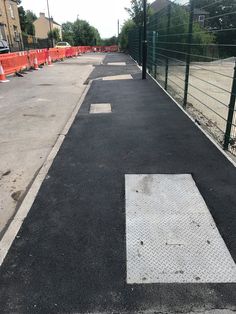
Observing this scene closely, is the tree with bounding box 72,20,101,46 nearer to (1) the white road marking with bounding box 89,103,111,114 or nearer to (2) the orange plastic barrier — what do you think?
(2) the orange plastic barrier

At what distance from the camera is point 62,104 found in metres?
9.83

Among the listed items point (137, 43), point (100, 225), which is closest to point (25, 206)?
point (100, 225)

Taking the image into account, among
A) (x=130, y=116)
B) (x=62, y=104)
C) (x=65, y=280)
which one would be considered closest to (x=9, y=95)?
(x=62, y=104)

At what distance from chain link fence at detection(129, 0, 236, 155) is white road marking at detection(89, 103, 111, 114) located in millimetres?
2237

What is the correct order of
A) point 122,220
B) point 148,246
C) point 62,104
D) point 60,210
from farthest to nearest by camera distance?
1. point 62,104
2. point 60,210
3. point 122,220
4. point 148,246

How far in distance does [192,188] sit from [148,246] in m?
1.37

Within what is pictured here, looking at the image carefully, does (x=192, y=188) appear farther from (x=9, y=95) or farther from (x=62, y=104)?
(x=9, y=95)

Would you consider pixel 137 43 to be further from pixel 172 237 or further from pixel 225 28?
pixel 172 237

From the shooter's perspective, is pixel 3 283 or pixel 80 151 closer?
pixel 3 283

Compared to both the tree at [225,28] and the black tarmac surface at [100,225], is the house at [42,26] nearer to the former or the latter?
the tree at [225,28]

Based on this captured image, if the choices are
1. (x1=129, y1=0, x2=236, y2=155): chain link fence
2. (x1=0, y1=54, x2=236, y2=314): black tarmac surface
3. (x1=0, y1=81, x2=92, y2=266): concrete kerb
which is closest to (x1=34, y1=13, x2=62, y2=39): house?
(x1=129, y1=0, x2=236, y2=155): chain link fence

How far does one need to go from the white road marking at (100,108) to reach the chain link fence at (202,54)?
224 cm

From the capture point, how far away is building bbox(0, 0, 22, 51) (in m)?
38.9

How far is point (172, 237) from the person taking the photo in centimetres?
316
